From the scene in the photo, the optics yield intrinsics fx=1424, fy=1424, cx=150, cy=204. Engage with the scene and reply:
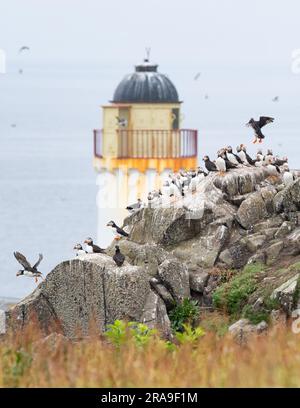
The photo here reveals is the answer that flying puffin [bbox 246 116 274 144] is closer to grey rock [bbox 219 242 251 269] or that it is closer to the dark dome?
grey rock [bbox 219 242 251 269]

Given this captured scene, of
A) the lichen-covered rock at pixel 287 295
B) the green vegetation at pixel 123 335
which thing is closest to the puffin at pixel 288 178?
the lichen-covered rock at pixel 287 295

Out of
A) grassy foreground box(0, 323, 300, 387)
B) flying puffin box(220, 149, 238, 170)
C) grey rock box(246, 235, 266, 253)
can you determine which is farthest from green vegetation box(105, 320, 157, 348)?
flying puffin box(220, 149, 238, 170)

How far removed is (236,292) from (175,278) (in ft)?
3.17

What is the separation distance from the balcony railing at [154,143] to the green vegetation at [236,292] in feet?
69.8

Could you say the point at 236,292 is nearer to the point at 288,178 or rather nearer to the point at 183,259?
the point at 183,259

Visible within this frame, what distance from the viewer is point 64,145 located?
129625 mm

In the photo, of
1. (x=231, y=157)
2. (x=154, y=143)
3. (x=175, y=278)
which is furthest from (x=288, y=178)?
(x=154, y=143)

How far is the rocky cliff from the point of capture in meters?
19.3

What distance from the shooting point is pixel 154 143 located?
41.6 m

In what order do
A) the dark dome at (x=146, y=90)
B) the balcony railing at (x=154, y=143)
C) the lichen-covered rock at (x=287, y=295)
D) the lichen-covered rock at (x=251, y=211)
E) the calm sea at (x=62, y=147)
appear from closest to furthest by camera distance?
the lichen-covered rock at (x=287, y=295), the lichen-covered rock at (x=251, y=211), the dark dome at (x=146, y=90), the balcony railing at (x=154, y=143), the calm sea at (x=62, y=147)

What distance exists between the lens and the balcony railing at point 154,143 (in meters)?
41.3

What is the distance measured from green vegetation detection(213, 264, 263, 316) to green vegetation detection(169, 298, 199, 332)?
12.9 inches

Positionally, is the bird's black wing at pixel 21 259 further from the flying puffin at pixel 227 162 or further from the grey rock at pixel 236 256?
the grey rock at pixel 236 256
